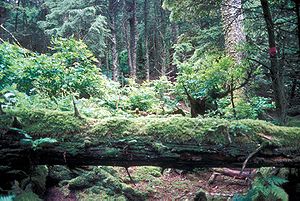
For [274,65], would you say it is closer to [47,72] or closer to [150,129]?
[150,129]

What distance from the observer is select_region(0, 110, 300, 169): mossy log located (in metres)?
3.80

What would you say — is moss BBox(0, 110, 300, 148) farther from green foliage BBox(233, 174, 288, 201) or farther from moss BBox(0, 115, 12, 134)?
green foliage BBox(233, 174, 288, 201)

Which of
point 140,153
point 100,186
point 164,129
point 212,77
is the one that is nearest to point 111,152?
point 140,153

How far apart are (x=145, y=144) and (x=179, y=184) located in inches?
96.9

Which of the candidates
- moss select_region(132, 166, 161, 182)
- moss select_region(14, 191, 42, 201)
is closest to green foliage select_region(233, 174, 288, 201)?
moss select_region(132, 166, 161, 182)

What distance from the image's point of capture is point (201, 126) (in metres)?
4.02

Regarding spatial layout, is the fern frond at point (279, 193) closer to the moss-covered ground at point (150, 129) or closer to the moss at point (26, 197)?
the moss-covered ground at point (150, 129)

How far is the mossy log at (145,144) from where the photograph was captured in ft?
12.5

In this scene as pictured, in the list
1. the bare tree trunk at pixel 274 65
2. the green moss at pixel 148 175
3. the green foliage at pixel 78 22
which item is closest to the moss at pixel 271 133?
the bare tree trunk at pixel 274 65

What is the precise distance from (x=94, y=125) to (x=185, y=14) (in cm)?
600

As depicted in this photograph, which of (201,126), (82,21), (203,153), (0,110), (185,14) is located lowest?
(203,153)

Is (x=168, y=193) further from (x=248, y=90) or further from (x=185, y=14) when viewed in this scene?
(x=185, y=14)

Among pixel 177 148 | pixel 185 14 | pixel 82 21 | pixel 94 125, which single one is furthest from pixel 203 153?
pixel 82 21

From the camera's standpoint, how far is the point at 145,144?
3834 mm
